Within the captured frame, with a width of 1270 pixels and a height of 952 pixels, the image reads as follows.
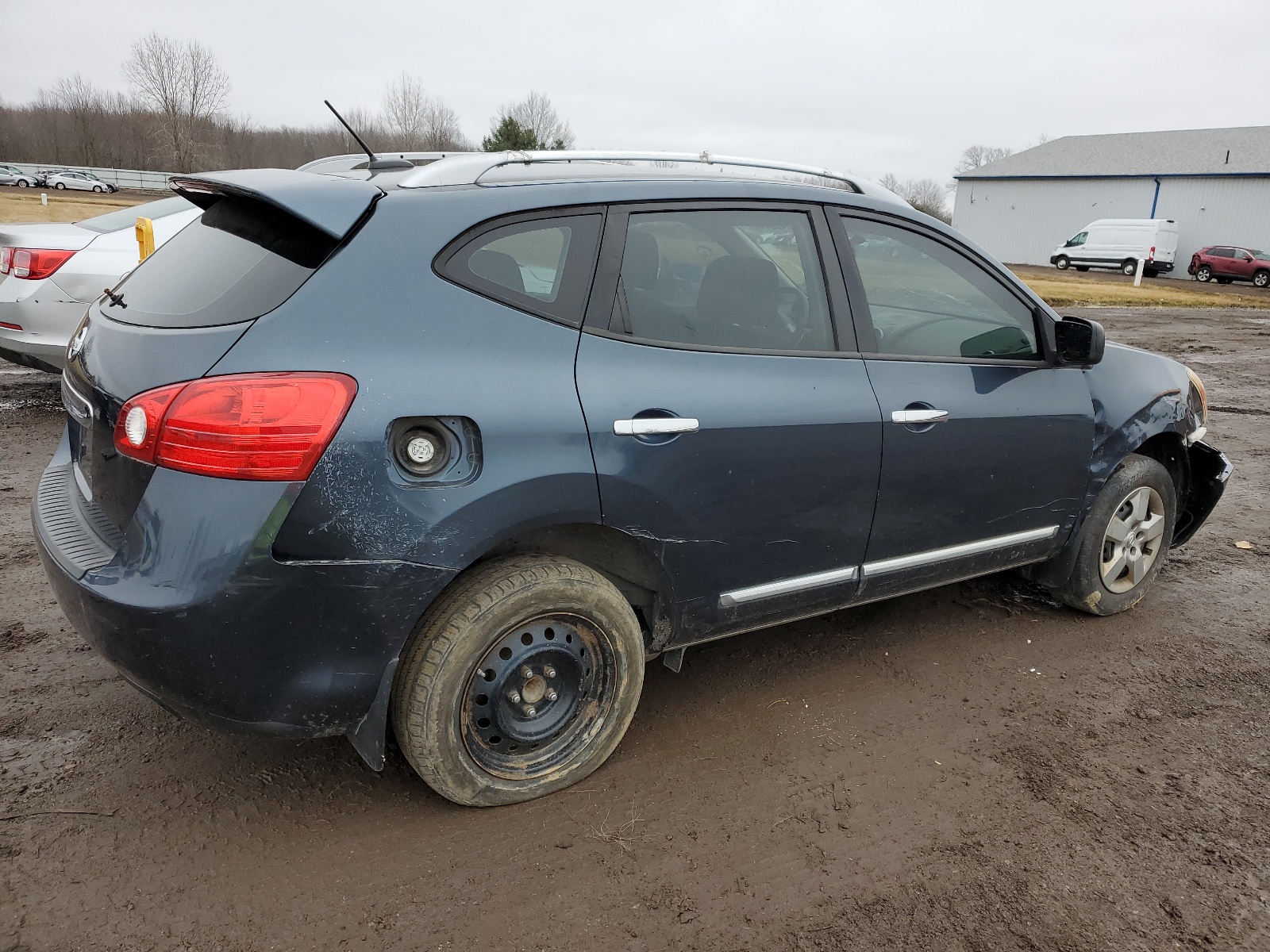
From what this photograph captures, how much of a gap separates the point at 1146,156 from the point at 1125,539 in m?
57.9

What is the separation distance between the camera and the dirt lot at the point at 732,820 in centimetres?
224

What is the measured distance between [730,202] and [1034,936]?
7.35ft

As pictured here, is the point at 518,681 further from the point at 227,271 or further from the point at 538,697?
the point at 227,271

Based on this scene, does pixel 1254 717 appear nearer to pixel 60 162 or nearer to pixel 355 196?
pixel 355 196

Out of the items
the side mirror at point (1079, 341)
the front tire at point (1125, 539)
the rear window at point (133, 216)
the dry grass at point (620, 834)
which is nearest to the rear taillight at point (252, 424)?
the dry grass at point (620, 834)

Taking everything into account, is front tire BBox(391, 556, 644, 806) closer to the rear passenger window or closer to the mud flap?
the mud flap

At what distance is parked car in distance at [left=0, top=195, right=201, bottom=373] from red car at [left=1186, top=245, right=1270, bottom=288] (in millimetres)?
41977

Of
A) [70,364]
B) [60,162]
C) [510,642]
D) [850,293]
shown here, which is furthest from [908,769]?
[60,162]

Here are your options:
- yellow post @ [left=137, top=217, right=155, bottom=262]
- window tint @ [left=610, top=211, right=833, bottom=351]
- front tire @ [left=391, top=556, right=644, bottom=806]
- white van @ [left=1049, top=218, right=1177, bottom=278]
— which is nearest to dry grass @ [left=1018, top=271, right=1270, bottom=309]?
white van @ [left=1049, top=218, right=1177, bottom=278]

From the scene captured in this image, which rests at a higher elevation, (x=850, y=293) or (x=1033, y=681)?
(x=850, y=293)

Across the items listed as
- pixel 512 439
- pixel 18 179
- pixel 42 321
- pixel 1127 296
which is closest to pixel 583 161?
pixel 512 439

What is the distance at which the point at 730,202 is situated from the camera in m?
2.96

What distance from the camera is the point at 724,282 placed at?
115 inches

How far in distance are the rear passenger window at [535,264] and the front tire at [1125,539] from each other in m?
2.57
